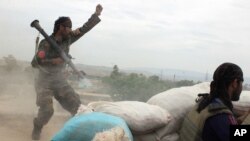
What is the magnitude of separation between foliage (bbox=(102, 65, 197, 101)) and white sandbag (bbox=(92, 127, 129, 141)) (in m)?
6.60

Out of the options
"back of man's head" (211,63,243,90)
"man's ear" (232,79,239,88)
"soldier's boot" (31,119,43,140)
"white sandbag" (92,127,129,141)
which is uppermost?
"back of man's head" (211,63,243,90)

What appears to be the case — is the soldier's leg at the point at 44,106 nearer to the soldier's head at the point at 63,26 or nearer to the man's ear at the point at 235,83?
the soldier's head at the point at 63,26

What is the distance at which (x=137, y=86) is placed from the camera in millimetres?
10875

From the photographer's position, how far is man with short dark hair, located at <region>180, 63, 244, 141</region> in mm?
2834

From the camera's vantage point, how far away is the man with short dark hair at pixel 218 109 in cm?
283

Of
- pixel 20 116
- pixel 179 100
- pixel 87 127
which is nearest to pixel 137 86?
pixel 20 116

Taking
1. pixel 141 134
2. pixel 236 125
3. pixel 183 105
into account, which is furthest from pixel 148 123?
pixel 236 125

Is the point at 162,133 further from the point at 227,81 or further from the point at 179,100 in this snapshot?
the point at 227,81

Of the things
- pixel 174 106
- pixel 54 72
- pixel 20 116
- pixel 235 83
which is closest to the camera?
pixel 235 83

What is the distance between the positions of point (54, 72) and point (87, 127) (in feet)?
10.1

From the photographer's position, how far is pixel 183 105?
3615 millimetres

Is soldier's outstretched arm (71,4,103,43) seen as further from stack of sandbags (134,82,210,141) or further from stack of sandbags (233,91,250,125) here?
stack of sandbags (233,91,250,125)

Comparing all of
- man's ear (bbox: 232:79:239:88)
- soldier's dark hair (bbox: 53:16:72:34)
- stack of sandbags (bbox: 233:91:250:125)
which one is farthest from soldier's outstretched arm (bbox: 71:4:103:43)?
man's ear (bbox: 232:79:239:88)

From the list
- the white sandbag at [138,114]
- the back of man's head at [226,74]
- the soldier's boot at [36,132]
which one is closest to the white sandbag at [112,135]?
the white sandbag at [138,114]
